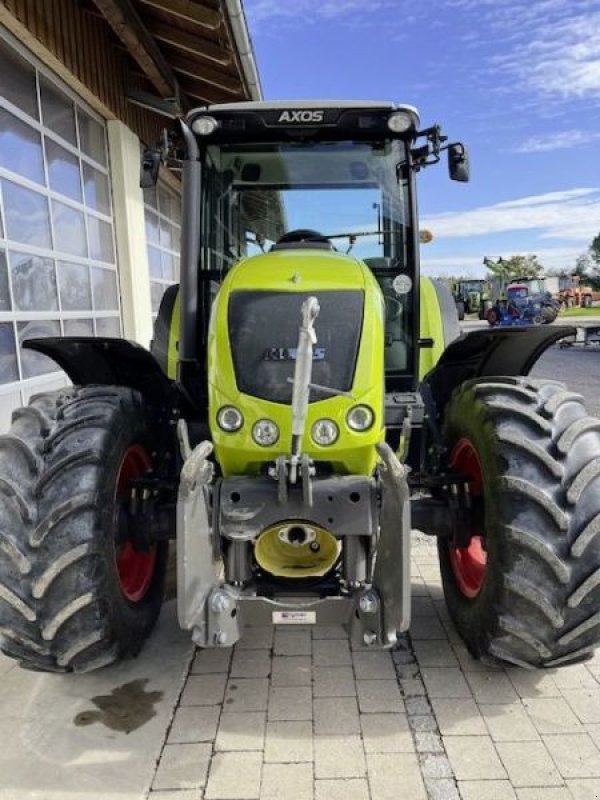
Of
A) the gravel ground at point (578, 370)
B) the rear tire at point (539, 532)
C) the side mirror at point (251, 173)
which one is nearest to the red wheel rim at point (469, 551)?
the rear tire at point (539, 532)

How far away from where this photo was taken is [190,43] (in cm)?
732

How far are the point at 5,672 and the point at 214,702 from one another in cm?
105

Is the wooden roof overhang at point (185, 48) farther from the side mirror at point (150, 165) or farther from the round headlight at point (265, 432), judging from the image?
the round headlight at point (265, 432)

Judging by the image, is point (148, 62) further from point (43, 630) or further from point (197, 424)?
point (43, 630)

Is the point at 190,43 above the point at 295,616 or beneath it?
above

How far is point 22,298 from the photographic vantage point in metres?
5.86

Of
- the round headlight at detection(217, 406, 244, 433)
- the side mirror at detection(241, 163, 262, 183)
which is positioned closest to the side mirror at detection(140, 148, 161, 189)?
the side mirror at detection(241, 163, 262, 183)

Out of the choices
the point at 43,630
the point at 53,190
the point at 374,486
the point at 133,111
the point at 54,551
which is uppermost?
the point at 133,111

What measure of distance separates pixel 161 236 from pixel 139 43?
4.16 meters

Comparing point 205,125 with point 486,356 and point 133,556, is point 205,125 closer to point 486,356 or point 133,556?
point 486,356

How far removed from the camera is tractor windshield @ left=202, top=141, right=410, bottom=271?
3.73 m

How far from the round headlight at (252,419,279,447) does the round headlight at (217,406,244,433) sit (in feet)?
0.22

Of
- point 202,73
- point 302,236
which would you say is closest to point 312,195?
point 302,236

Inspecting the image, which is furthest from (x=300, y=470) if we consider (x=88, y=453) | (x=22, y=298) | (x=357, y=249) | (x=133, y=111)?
(x=133, y=111)
